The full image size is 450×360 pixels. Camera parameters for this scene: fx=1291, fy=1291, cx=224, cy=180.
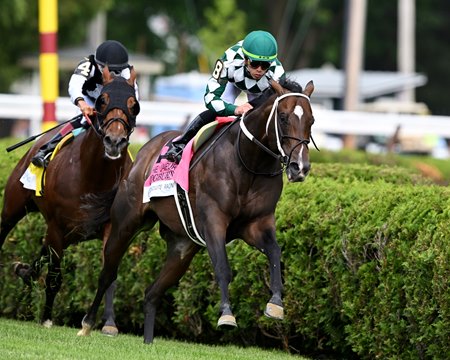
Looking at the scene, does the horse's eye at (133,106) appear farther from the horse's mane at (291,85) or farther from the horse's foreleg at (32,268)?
the horse's foreleg at (32,268)

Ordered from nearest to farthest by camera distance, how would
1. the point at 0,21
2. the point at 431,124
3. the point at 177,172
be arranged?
the point at 177,172 → the point at 431,124 → the point at 0,21

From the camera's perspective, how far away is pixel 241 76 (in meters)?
9.04

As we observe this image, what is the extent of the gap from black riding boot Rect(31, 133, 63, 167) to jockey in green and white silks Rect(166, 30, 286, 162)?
1.54 m

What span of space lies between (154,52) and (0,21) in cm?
2394

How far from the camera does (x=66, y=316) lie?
11602 millimetres

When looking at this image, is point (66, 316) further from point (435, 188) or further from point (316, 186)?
point (435, 188)

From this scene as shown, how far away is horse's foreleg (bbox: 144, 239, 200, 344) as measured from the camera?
→ 9430mm

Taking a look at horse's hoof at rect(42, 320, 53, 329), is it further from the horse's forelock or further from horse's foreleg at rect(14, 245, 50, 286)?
the horse's forelock

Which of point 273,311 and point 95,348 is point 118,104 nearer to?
point 95,348

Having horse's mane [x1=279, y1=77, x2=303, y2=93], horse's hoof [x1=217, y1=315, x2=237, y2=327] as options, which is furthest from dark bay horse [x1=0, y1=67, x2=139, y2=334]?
horse's hoof [x1=217, y1=315, x2=237, y2=327]

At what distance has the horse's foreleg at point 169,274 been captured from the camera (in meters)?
9.43

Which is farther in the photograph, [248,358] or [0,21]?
[0,21]

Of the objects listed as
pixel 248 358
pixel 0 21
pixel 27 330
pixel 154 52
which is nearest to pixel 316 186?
pixel 248 358

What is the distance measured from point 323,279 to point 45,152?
261 cm
